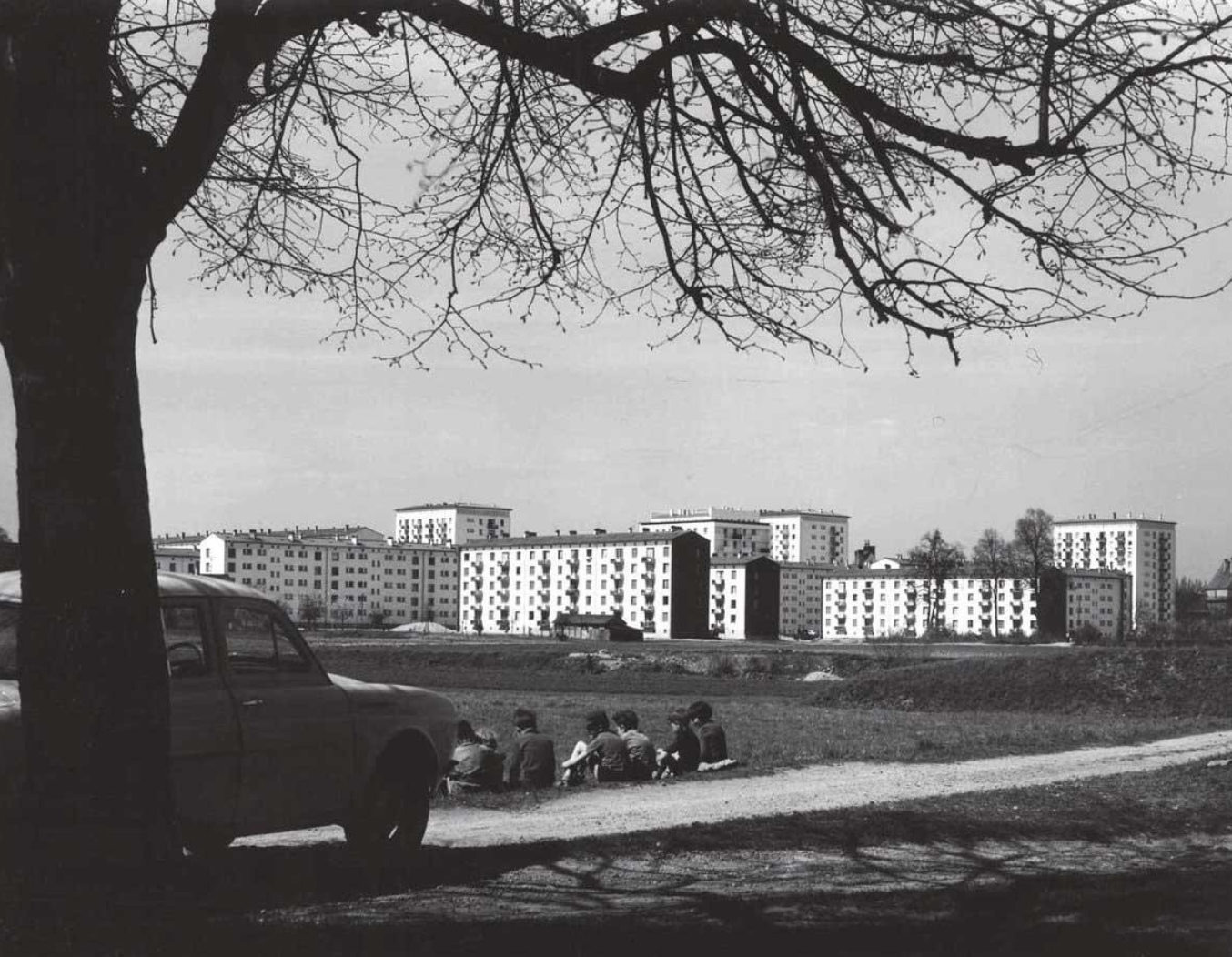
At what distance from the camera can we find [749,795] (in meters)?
14.2

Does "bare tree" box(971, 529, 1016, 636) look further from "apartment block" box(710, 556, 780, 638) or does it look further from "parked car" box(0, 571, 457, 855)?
"parked car" box(0, 571, 457, 855)

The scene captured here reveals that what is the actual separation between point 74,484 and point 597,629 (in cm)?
15880

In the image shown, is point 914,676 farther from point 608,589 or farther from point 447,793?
point 608,589

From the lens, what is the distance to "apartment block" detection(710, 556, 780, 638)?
188 m

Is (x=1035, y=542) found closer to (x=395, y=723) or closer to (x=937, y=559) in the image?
(x=937, y=559)

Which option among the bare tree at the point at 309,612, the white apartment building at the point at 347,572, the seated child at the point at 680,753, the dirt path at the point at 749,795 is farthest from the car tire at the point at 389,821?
the white apartment building at the point at 347,572

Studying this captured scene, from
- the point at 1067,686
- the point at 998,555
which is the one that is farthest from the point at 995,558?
the point at 1067,686

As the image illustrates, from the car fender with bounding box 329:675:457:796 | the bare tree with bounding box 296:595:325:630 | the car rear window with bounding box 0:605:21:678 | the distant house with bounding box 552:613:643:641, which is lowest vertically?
the distant house with bounding box 552:613:643:641

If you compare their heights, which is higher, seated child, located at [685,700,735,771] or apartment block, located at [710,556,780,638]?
seated child, located at [685,700,735,771]

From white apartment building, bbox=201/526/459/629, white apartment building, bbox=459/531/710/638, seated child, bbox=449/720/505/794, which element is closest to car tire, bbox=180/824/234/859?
seated child, bbox=449/720/505/794

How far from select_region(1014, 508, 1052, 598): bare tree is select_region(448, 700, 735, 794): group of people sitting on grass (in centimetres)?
10529

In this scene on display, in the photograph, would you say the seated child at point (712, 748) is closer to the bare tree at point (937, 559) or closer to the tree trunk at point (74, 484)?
the tree trunk at point (74, 484)

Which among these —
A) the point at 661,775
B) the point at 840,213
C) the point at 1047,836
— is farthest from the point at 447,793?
the point at 840,213

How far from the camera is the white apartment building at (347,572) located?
5748 inches
